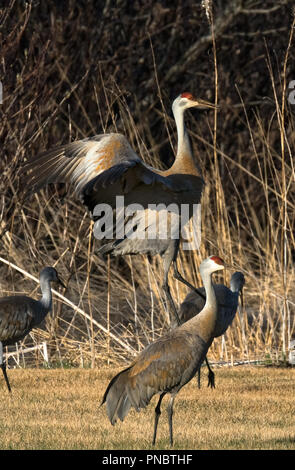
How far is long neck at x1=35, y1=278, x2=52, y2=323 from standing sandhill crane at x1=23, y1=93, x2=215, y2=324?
0.60m

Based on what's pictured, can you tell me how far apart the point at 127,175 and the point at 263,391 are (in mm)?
1815

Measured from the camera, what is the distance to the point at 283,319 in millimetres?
8367

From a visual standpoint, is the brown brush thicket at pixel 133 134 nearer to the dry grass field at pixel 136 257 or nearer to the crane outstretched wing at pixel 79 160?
the dry grass field at pixel 136 257

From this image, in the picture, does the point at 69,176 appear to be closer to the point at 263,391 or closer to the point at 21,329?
the point at 21,329

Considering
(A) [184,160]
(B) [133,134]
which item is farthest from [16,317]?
(B) [133,134]

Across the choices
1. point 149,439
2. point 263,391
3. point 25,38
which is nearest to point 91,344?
point 263,391

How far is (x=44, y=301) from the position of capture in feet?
25.8

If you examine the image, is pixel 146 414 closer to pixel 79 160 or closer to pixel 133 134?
pixel 79 160

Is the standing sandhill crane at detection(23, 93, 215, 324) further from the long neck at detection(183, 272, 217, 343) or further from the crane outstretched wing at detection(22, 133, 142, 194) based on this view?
the long neck at detection(183, 272, 217, 343)

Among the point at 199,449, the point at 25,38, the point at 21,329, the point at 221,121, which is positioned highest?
the point at 25,38

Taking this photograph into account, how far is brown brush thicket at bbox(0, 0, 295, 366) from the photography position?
901cm

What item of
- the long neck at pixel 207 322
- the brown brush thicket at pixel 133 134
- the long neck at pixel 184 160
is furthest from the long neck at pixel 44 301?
the long neck at pixel 207 322

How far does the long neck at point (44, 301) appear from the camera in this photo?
770cm

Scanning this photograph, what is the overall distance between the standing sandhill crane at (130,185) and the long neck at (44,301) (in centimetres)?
60
